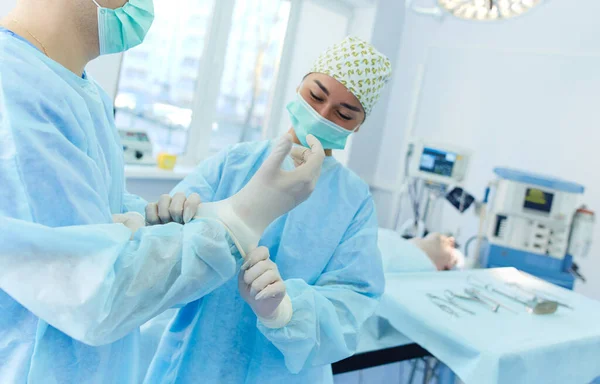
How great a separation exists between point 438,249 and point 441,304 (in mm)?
577

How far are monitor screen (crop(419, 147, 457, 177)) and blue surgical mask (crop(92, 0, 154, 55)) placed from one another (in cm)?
199

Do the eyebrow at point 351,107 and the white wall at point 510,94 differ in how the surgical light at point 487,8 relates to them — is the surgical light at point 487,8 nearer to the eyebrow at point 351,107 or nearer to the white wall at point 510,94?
the eyebrow at point 351,107

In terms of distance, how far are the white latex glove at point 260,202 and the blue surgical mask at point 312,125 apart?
1.15ft

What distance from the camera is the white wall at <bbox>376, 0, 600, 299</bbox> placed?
108 inches

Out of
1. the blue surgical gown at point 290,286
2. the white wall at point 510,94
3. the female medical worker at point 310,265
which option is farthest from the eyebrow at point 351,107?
the white wall at point 510,94

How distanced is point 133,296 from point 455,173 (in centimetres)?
216

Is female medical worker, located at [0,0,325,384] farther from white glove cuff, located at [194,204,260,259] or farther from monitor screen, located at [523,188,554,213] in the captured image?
monitor screen, located at [523,188,554,213]

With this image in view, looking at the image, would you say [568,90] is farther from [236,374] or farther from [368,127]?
[236,374]

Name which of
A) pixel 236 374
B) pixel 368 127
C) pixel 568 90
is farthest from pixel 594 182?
pixel 236 374

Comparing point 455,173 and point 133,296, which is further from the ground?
point 455,173

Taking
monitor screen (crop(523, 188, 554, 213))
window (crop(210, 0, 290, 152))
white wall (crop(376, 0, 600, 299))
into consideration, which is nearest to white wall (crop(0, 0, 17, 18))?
window (crop(210, 0, 290, 152))

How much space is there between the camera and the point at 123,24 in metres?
0.66

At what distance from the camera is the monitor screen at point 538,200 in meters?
2.16

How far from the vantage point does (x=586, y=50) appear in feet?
9.09
